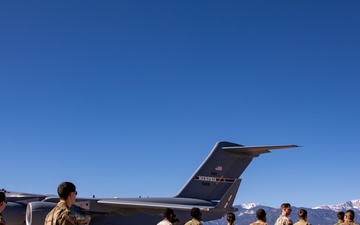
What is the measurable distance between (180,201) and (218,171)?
8.80ft

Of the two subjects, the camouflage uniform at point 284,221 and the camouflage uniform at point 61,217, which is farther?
the camouflage uniform at point 284,221

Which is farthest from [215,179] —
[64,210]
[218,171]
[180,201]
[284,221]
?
[64,210]

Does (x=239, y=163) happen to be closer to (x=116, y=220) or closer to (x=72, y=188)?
(x=116, y=220)

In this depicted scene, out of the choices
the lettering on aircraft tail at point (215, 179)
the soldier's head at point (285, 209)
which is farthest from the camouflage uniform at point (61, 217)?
the lettering on aircraft tail at point (215, 179)

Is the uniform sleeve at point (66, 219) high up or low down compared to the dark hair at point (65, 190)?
down

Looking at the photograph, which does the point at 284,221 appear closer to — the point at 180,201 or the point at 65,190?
the point at 65,190

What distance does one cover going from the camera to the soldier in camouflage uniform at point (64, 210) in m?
5.07

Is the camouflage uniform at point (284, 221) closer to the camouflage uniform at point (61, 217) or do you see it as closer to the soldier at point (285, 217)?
the soldier at point (285, 217)

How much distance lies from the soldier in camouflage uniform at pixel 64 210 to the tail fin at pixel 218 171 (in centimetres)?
1677

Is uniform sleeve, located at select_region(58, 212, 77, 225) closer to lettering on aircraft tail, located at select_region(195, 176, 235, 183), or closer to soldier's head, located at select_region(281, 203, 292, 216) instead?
soldier's head, located at select_region(281, 203, 292, 216)

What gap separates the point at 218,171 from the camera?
73.4 ft

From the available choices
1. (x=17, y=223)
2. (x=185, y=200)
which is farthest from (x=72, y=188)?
(x=185, y=200)

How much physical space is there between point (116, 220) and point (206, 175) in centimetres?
540

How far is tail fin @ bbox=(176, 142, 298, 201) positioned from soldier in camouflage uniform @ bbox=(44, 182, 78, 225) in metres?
16.8
